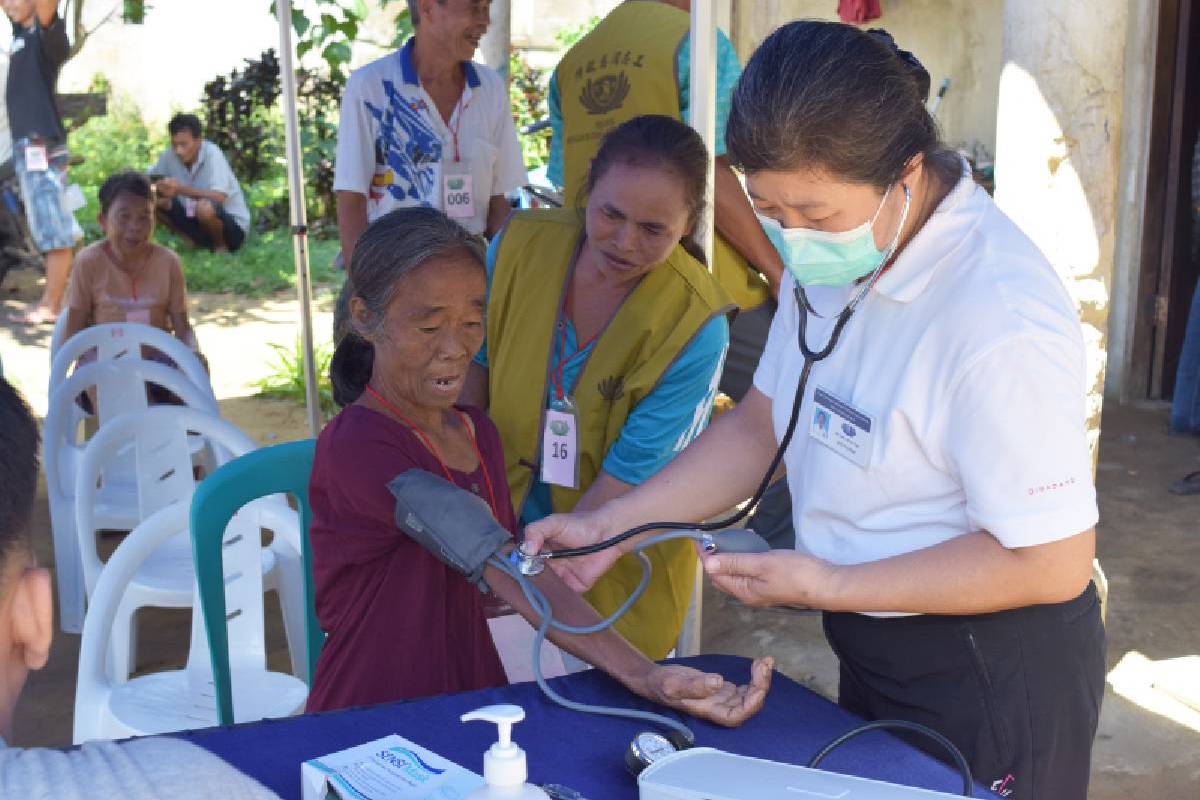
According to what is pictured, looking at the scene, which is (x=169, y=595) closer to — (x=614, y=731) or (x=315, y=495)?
(x=315, y=495)

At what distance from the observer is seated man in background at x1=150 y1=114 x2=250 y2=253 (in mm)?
11148

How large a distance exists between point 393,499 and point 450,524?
208 mm

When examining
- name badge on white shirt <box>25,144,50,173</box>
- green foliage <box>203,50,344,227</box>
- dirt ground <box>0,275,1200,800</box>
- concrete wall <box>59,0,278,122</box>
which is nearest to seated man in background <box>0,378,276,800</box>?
dirt ground <box>0,275,1200,800</box>

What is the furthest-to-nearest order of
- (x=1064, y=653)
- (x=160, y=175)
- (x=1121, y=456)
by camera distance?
(x=160, y=175), (x=1121, y=456), (x=1064, y=653)

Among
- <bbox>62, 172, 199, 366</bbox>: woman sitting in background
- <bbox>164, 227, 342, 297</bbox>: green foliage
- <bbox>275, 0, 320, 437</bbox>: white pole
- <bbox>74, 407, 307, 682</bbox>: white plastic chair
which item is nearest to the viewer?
<bbox>74, 407, 307, 682</bbox>: white plastic chair

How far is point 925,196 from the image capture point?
5.80ft

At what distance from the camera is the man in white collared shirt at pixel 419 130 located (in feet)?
13.2

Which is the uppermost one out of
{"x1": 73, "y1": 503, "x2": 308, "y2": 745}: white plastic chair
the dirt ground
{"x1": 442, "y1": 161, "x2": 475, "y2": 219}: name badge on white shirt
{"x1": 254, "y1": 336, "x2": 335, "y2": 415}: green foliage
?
{"x1": 442, "y1": 161, "x2": 475, "y2": 219}: name badge on white shirt

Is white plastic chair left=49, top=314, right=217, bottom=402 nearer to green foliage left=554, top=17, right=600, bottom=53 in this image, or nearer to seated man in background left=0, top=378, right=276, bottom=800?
seated man in background left=0, top=378, right=276, bottom=800

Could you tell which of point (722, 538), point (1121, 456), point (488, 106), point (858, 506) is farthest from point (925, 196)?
point (1121, 456)

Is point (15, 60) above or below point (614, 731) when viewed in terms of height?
above

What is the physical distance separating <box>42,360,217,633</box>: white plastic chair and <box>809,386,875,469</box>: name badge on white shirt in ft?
9.11

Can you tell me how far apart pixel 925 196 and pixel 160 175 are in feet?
34.4

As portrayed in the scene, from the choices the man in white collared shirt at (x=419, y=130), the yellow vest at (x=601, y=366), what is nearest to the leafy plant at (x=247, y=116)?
the man in white collared shirt at (x=419, y=130)
